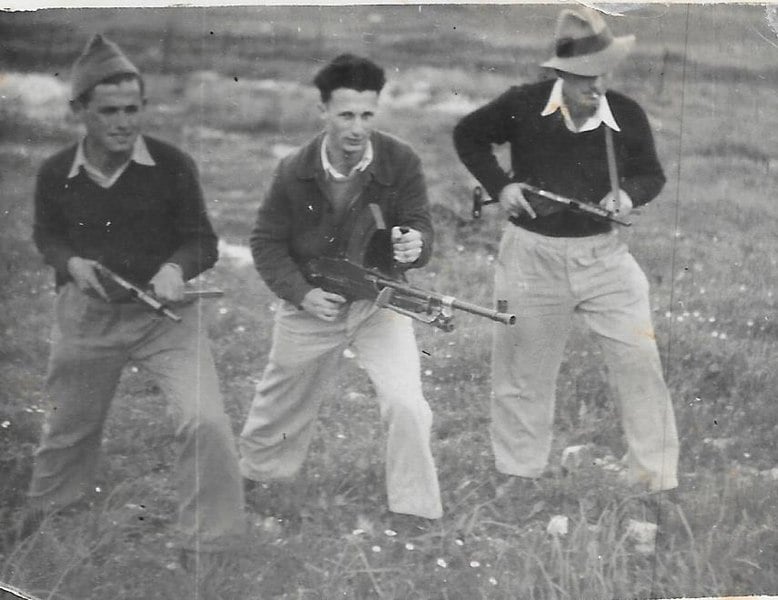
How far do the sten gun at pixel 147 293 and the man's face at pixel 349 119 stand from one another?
743 mm

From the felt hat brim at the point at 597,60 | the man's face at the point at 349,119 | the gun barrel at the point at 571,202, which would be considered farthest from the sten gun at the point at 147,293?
the felt hat brim at the point at 597,60

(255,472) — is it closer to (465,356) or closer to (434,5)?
(465,356)

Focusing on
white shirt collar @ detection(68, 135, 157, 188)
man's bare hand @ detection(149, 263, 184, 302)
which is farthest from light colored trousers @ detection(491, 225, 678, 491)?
white shirt collar @ detection(68, 135, 157, 188)

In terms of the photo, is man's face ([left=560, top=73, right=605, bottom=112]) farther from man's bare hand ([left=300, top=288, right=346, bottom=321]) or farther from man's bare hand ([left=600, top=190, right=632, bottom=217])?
man's bare hand ([left=300, top=288, right=346, bottom=321])

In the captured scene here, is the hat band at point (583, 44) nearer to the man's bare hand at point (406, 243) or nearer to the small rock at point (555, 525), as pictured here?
the man's bare hand at point (406, 243)

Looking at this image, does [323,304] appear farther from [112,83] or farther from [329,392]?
[112,83]

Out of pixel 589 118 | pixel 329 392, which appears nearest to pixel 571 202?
pixel 589 118

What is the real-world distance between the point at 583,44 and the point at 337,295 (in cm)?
137

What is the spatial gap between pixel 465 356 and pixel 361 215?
27.6 inches

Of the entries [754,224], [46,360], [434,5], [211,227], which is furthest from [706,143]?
[46,360]

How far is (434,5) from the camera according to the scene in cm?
485

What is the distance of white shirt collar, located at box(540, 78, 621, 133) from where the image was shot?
5012mm

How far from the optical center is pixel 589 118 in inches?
198

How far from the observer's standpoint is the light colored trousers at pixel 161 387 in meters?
5.10
